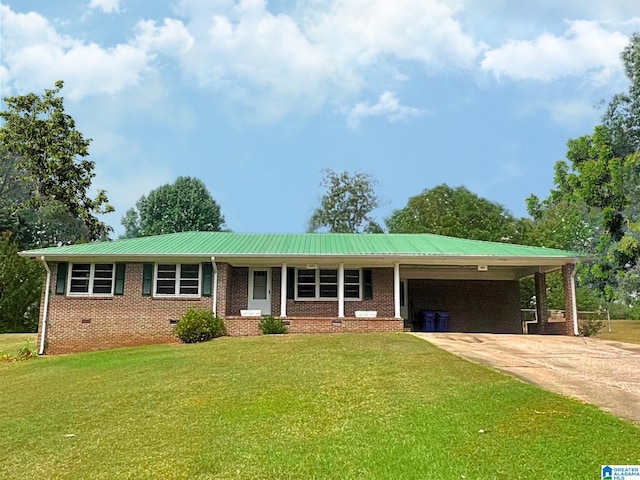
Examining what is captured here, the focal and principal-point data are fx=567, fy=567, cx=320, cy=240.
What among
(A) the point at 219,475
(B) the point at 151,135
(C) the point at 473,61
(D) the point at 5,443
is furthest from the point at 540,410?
(B) the point at 151,135

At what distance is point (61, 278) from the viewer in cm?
1856

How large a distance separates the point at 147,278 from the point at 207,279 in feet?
6.40

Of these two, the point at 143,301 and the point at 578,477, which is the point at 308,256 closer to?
the point at 143,301

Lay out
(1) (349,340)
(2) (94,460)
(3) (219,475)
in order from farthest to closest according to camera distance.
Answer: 1. (1) (349,340)
2. (2) (94,460)
3. (3) (219,475)

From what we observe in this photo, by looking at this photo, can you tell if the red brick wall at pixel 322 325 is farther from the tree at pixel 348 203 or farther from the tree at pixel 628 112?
the tree at pixel 348 203

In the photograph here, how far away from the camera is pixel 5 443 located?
6871 mm

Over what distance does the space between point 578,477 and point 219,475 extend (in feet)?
10.4

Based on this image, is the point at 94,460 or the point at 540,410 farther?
the point at 540,410

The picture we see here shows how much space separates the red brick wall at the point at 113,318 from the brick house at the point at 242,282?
0.03 meters

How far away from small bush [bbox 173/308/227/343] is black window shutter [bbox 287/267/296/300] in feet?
9.74

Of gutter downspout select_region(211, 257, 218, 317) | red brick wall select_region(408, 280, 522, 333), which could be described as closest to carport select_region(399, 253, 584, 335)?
red brick wall select_region(408, 280, 522, 333)

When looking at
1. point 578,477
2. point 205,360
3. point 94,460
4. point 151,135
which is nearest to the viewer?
point 578,477

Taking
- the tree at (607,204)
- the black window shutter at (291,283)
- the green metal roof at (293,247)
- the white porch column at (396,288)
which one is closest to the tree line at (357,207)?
the tree at (607,204)

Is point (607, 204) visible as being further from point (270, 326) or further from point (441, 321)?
point (270, 326)
